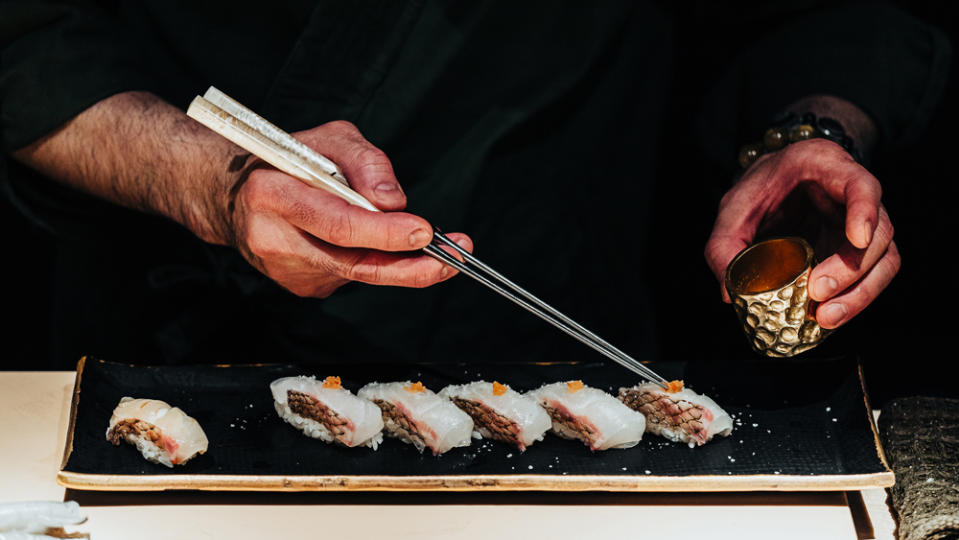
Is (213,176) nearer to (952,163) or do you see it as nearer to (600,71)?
(600,71)

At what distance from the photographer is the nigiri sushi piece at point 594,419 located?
1.86 meters

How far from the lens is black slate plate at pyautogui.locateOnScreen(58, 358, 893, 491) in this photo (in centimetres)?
171

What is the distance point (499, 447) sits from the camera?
1.91 meters

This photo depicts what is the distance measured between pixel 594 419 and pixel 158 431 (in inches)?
36.5

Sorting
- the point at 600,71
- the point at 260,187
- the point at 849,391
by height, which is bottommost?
the point at 260,187

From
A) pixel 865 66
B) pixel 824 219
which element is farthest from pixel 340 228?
pixel 865 66

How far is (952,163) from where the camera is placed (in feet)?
10.2

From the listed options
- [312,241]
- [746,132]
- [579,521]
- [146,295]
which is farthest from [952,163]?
[146,295]

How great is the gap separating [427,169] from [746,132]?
103 cm

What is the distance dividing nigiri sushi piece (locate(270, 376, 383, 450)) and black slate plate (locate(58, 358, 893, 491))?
0.09ft

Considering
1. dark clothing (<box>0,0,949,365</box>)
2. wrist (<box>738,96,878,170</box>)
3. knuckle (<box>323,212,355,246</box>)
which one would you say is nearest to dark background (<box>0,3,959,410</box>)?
dark clothing (<box>0,0,949,365</box>)

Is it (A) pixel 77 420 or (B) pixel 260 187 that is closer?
(B) pixel 260 187

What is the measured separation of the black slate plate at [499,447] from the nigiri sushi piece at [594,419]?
0.09ft

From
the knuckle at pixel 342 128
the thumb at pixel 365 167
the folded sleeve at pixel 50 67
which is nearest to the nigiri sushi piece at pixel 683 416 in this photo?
the thumb at pixel 365 167
